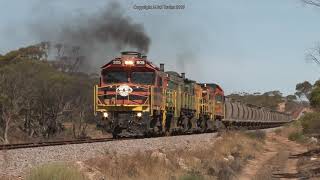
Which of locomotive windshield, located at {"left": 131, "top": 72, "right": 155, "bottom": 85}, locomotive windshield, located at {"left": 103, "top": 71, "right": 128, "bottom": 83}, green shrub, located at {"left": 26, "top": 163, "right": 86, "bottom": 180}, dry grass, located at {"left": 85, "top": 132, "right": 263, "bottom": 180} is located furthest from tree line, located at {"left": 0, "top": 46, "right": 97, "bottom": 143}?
green shrub, located at {"left": 26, "top": 163, "right": 86, "bottom": 180}

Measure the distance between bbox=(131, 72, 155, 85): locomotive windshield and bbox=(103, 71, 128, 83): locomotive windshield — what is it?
348 millimetres

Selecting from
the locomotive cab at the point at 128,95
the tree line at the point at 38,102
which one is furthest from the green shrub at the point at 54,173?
the tree line at the point at 38,102

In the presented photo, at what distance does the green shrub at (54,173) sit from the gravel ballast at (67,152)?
718 millimetres

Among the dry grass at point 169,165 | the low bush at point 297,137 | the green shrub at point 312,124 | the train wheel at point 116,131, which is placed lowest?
the dry grass at point 169,165

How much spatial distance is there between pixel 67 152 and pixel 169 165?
4559 millimetres

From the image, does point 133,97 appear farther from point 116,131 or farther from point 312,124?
point 312,124

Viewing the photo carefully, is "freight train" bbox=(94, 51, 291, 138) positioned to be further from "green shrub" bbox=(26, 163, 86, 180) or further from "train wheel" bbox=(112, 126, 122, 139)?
"green shrub" bbox=(26, 163, 86, 180)

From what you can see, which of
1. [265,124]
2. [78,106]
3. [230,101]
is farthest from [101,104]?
[265,124]

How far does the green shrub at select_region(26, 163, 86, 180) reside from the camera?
12.1m

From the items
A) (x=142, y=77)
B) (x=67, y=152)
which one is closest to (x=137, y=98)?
(x=142, y=77)

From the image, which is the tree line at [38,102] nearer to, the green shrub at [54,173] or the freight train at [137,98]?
the freight train at [137,98]

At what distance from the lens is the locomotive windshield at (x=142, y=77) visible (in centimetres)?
2500

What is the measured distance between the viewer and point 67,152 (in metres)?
16.3

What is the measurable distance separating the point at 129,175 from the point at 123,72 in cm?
942
